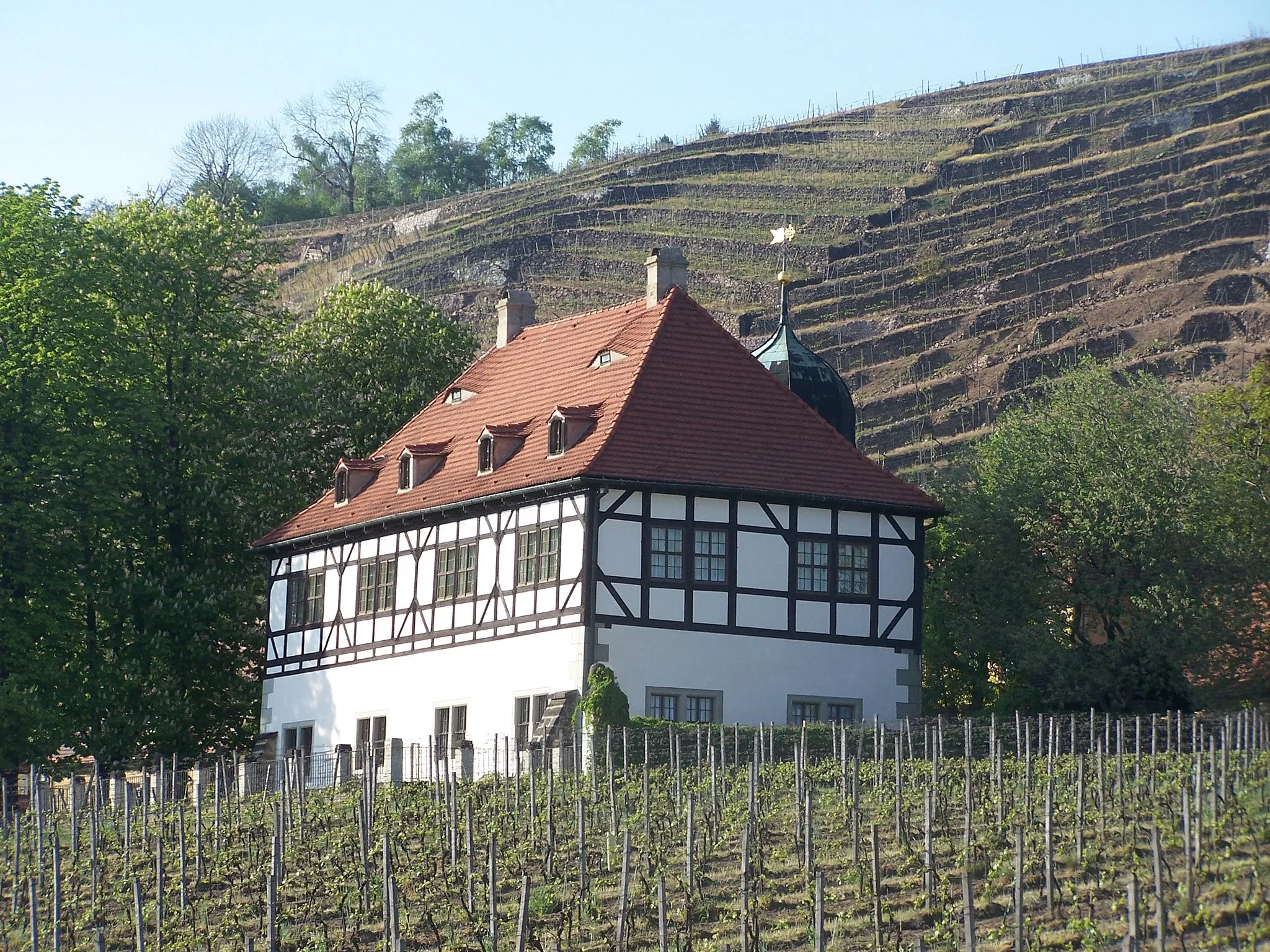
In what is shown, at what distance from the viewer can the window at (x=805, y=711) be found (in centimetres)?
3994

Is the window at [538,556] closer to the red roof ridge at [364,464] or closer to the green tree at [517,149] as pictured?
the red roof ridge at [364,464]

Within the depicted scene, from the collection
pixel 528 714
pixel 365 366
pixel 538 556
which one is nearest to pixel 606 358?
pixel 538 556

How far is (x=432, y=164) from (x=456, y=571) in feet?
365

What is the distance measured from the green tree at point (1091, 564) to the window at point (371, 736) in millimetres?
12020

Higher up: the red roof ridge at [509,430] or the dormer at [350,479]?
the red roof ridge at [509,430]

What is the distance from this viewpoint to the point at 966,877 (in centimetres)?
2055

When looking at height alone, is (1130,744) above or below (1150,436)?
below

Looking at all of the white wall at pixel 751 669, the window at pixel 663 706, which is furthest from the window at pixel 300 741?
the window at pixel 663 706

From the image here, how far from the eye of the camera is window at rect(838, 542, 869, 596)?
135 feet

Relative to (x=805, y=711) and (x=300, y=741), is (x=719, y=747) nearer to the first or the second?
(x=805, y=711)

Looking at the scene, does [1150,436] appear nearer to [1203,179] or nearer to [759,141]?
[1203,179]

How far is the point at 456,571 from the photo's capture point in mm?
42438

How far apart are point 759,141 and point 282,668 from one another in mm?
91810

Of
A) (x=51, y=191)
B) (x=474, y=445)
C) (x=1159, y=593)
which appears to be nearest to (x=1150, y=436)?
(x=1159, y=593)
